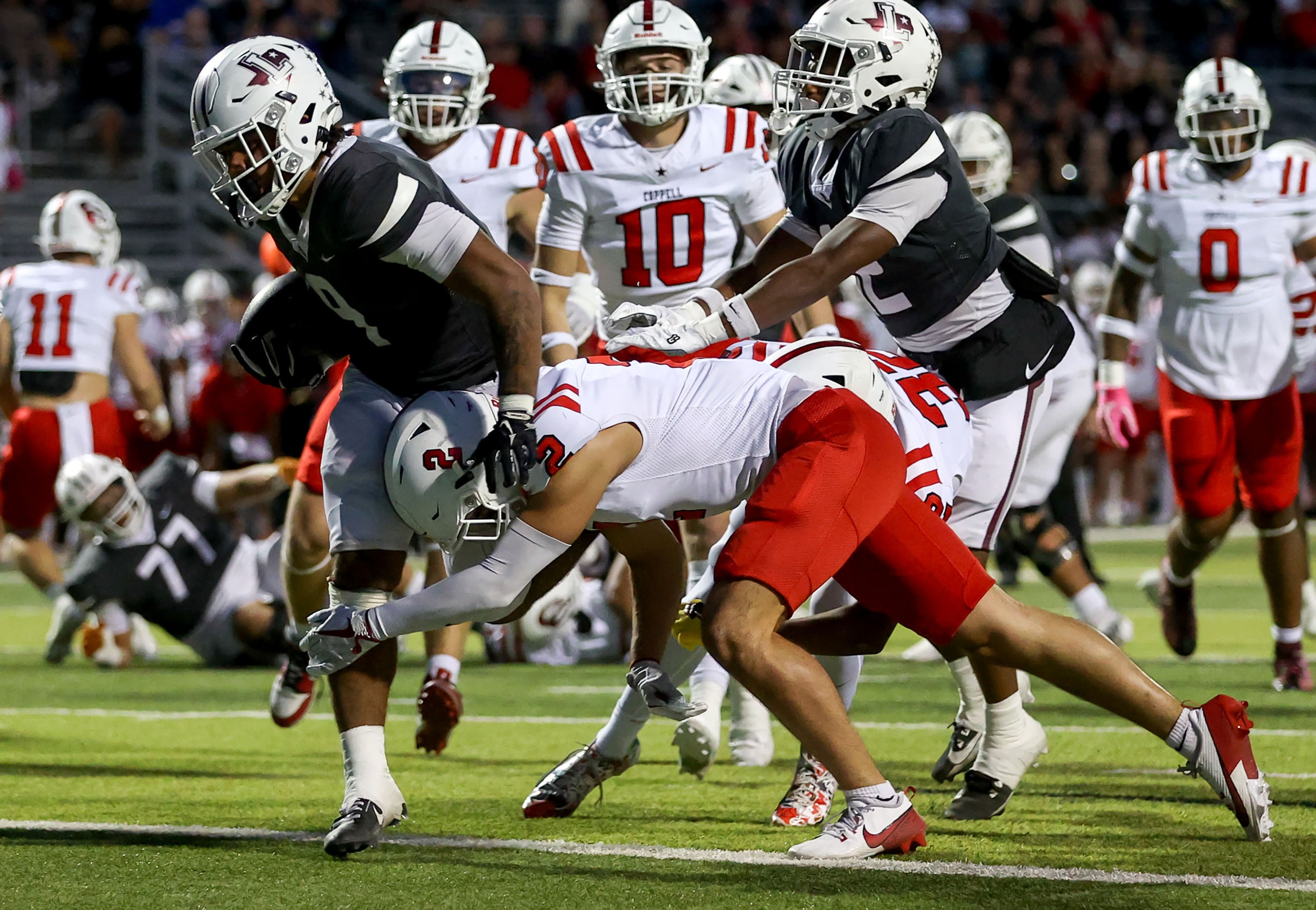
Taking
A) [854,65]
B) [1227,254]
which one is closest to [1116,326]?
[1227,254]

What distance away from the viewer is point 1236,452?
21.5 ft

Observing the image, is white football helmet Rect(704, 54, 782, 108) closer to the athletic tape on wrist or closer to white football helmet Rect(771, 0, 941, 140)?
the athletic tape on wrist

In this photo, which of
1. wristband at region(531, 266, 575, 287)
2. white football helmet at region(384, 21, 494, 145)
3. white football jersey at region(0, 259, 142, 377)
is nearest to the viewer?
wristband at region(531, 266, 575, 287)

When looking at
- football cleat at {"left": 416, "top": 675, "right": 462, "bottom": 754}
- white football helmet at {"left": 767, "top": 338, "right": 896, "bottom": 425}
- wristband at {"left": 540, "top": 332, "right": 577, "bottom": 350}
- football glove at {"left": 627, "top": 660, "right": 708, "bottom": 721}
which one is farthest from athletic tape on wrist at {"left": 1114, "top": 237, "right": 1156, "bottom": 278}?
football glove at {"left": 627, "top": 660, "right": 708, "bottom": 721}

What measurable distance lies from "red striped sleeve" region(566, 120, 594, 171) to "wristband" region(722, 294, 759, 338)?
1.83 metres

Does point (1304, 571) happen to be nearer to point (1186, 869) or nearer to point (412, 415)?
point (1186, 869)

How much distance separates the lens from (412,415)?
11.8 feet

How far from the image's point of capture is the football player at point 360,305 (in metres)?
3.47

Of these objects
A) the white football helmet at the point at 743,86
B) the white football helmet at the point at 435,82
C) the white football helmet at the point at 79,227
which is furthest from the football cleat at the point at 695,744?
the white football helmet at the point at 79,227

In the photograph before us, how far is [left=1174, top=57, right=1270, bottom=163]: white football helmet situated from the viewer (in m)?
6.40

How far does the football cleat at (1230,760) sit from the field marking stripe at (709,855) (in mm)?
302

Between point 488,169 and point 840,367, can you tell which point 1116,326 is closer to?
point 488,169

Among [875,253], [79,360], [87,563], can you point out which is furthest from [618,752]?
[79,360]

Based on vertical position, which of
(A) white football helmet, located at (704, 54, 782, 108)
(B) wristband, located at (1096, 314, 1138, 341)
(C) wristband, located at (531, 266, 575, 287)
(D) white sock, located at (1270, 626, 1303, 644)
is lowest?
(D) white sock, located at (1270, 626, 1303, 644)
